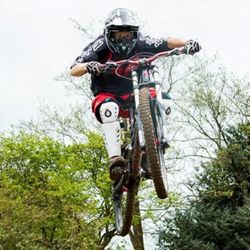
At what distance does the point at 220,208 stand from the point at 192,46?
43.4 ft

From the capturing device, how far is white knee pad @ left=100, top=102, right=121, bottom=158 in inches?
236

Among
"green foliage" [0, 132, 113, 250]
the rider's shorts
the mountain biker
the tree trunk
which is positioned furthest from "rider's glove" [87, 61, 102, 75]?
the tree trunk

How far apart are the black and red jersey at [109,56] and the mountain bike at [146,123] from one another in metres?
0.11

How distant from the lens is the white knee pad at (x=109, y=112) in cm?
597

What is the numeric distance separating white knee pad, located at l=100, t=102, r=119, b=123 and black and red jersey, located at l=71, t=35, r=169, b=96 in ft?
0.57

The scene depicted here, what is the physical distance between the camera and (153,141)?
514 centimetres

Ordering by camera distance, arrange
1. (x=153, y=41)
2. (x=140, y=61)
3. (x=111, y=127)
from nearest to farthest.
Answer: (x=140, y=61) → (x=153, y=41) → (x=111, y=127)

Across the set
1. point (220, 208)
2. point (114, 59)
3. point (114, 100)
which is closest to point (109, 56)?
point (114, 59)

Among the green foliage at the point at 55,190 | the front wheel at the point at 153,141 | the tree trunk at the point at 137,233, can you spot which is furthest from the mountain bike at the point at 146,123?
the tree trunk at the point at 137,233

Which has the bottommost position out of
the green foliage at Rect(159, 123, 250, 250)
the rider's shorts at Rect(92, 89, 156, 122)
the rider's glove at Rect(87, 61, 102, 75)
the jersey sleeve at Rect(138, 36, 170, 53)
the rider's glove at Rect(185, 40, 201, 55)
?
the rider's glove at Rect(87, 61, 102, 75)

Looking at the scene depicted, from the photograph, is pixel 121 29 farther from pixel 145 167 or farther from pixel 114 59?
pixel 145 167

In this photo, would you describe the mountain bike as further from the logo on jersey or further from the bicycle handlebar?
the logo on jersey

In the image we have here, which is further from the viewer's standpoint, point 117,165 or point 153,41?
point 153,41

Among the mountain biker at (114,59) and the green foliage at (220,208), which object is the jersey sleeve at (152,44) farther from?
the green foliage at (220,208)
